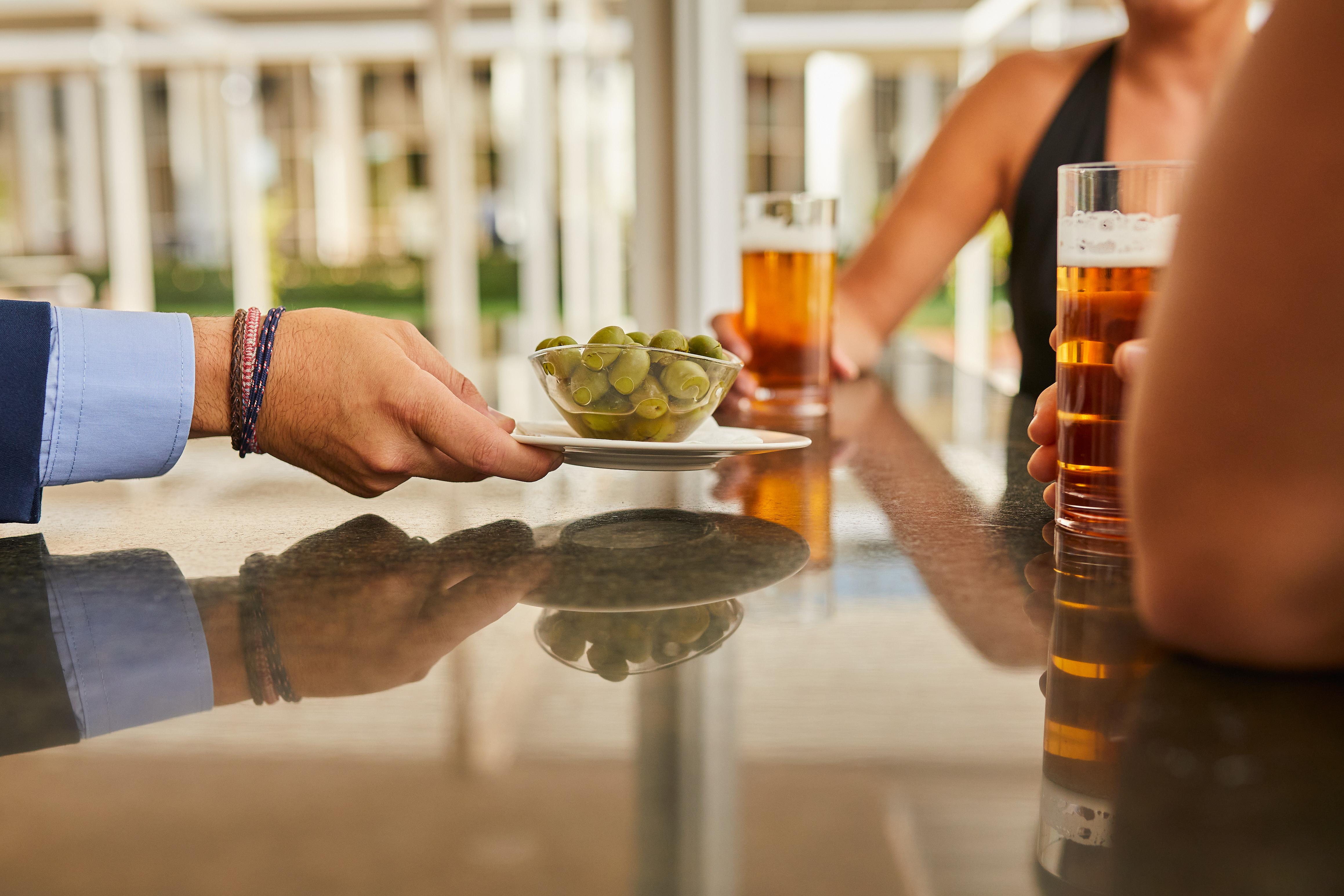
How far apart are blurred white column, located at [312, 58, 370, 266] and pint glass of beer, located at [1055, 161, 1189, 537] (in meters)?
12.0

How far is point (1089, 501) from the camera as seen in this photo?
0.63 m

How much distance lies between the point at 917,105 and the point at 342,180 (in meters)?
6.07

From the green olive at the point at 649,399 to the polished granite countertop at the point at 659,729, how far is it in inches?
3.9

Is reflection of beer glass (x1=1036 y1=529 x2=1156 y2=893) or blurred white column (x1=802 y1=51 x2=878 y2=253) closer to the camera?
reflection of beer glass (x1=1036 y1=529 x2=1156 y2=893)

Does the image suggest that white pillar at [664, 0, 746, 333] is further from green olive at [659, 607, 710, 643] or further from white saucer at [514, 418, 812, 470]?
green olive at [659, 607, 710, 643]

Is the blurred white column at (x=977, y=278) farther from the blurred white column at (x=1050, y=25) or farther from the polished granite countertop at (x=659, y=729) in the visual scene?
the polished granite countertop at (x=659, y=729)

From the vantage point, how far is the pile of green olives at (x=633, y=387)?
77cm

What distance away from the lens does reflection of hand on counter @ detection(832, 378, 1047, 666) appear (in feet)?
1.58

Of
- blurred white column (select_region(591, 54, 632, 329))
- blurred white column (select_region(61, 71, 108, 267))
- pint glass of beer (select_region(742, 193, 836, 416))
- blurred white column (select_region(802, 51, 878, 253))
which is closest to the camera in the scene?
pint glass of beer (select_region(742, 193, 836, 416))

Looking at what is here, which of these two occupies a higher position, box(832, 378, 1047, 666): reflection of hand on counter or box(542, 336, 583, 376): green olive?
box(542, 336, 583, 376): green olive

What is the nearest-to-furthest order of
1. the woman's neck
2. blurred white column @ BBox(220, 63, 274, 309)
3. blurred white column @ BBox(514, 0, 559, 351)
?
the woman's neck
blurred white column @ BBox(514, 0, 559, 351)
blurred white column @ BBox(220, 63, 274, 309)

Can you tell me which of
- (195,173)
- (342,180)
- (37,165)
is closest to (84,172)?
(37,165)

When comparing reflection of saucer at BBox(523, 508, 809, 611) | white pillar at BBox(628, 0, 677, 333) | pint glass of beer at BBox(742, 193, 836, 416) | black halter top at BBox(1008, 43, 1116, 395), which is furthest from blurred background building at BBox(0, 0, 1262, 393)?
reflection of saucer at BBox(523, 508, 809, 611)

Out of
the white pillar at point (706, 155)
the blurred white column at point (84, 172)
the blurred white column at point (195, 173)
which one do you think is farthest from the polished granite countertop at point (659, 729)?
the blurred white column at point (84, 172)
